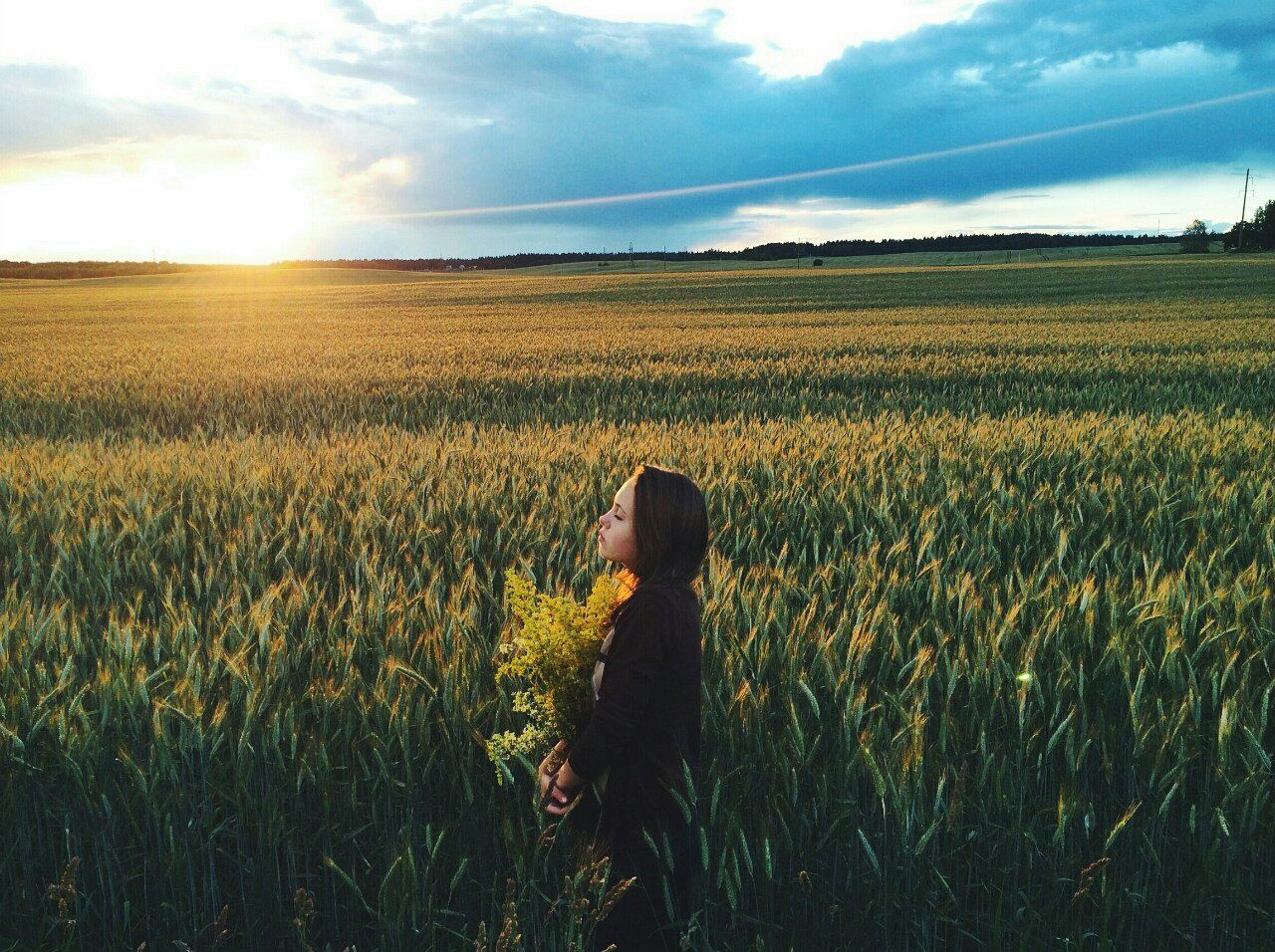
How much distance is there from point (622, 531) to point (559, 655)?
0.34 meters

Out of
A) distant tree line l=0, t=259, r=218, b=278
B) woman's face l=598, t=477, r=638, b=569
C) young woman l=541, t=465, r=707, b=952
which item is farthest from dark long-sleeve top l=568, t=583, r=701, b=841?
distant tree line l=0, t=259, r=218, b=278

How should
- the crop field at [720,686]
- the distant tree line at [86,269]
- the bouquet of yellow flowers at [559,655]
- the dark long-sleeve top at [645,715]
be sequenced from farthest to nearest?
the distant tree line at [86,269] → the crop field at [720,686] → the bouquet of yellow flowers at [559,655] → the dark long-sleeve top at [645,715]

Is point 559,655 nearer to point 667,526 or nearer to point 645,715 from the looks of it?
point 645,715

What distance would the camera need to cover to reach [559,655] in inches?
83.1

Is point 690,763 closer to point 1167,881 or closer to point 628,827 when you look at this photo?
point 628,827

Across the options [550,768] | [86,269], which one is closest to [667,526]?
[550,768]

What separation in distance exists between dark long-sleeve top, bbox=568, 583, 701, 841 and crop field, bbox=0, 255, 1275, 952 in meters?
0.18

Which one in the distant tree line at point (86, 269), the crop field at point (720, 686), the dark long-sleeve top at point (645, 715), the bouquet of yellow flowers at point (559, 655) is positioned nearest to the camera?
the dark long-sleeve top at point (645, 715)

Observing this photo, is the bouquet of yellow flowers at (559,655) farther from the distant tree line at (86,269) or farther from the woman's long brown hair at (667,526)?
the distant tree line at (86,269)

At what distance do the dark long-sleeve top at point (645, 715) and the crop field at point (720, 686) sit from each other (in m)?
0.18

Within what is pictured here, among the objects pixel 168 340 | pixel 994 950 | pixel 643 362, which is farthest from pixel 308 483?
pixel 168 340

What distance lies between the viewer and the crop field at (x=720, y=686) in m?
2.20

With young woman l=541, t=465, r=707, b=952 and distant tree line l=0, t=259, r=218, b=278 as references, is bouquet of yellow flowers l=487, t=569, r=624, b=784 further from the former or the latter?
distant tree line l=0, t=259, r=218, b=278

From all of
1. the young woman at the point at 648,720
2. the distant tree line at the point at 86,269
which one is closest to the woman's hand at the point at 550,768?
the young woman at the point at 648,720
